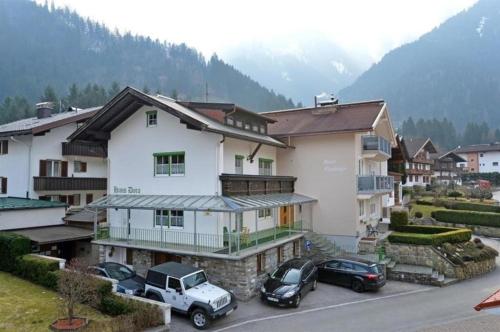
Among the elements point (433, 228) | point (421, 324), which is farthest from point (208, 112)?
point (433, 228)

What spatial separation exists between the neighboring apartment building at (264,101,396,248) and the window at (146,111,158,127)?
9.87 meters

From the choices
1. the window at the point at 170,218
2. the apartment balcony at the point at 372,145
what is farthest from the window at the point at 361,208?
the window at the point at 170,218

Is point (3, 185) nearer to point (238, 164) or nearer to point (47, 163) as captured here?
point (47, 163)

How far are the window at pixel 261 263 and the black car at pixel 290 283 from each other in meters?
1.38

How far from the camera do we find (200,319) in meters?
15.5

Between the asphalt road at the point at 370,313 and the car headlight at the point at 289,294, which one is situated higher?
the car headlight at the point at 289,294

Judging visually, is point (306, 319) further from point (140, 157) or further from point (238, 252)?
point (140, 157)

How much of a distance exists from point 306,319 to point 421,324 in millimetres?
4929

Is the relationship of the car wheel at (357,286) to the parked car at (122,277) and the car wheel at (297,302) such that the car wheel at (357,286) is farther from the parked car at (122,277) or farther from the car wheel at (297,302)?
the parked car at (122,277)

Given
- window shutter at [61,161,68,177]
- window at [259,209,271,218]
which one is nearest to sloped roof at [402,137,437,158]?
window at [259,209,271,218]

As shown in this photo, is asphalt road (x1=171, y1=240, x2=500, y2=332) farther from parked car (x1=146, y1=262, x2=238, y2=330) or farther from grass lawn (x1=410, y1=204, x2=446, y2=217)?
grass lawn (x1=410, y1=204, x2=446, y2=217)

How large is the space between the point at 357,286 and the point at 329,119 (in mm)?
13415

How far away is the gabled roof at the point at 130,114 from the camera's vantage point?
67.9ft

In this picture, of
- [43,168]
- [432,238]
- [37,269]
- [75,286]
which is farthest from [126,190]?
[432,238]
